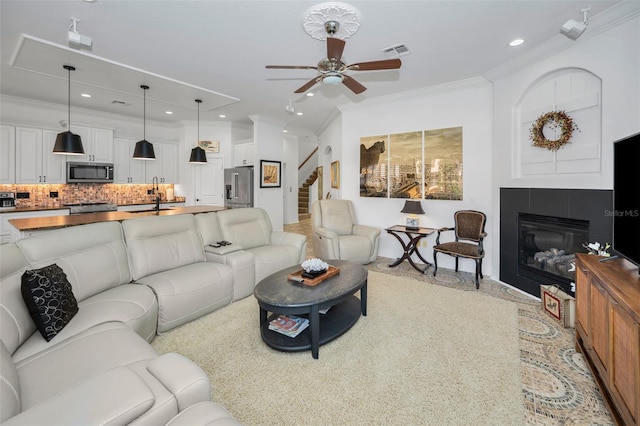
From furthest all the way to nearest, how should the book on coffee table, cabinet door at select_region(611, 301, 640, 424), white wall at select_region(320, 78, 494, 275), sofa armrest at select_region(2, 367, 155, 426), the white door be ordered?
the white door, white wall at select_region(320, 78, 494, 275), the book on coffee table, cabinet door at select_region(611, 301, 640, 424), sofa armrest at select_region(2, 367, 155, 426)

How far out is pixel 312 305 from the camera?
2.14 m

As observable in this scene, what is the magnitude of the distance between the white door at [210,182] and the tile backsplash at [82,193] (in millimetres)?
706

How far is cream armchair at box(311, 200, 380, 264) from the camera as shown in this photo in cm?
436

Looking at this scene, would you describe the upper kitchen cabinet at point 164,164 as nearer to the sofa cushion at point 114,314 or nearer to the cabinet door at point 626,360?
the sofa cushion at point 114,314

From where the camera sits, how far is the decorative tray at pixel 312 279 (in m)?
2.48

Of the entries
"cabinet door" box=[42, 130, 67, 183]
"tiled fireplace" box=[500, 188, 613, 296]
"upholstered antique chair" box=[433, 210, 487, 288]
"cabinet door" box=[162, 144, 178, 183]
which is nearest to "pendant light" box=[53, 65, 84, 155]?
"cabinet door" box=[42, 130, 67, 183]

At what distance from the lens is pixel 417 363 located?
84.7 inches

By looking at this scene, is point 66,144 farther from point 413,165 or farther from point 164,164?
point 413,165

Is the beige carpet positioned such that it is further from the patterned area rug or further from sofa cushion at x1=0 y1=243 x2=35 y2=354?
sofa cushion at x1=0 y1=243 x2=35 y2=354

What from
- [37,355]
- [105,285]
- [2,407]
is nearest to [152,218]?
[105,285]

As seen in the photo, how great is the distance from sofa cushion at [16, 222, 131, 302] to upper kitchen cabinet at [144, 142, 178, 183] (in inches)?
185

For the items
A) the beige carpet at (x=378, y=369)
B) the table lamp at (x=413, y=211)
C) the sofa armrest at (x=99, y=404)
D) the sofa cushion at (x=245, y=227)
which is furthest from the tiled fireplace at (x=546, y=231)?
the sofa armrest at (x=99, y=404)

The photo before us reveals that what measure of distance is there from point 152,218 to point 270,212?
160 inches

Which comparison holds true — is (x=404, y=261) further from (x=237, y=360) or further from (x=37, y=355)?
(x=37, y=355)
